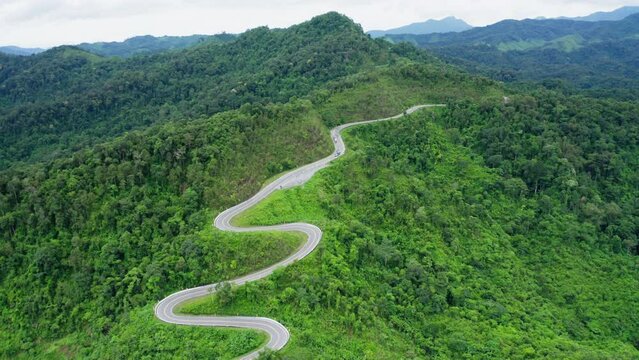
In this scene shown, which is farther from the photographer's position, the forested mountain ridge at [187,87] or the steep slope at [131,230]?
the forested mountain ridge at [187,87]

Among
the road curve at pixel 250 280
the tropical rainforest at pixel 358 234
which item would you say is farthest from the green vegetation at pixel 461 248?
the road curve at pixel 250 280

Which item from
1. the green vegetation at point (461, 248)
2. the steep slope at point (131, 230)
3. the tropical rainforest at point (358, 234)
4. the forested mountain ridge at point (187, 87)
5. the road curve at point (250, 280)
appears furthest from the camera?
the forested mountain ridge at point (187, 87)

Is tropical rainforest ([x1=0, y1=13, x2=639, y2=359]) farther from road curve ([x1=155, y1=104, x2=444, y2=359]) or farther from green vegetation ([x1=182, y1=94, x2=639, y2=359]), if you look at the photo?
road curve ([x1=155, y1=104, x2=444, y2=359])

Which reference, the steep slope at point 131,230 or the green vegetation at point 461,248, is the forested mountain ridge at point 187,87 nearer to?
the green vegetation at point 461,248

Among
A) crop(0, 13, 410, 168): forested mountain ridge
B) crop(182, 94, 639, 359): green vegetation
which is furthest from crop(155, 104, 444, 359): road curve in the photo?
crop(0, 13, 410, 168): forested mountain ridge

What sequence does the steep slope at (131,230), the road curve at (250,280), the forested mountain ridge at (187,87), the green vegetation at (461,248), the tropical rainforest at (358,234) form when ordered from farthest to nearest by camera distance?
1. the forested mountain ridge at (187,87)
2. the steep slope at (131,230)
3. the tropical rainforest at (358,234)
4. the green vegetation at (461,248)
5. the road curve at (250,280)

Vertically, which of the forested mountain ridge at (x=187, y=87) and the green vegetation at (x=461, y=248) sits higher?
the forested mountain ridge at (x=187, y=87)

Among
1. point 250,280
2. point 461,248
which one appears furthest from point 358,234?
point 461,248
